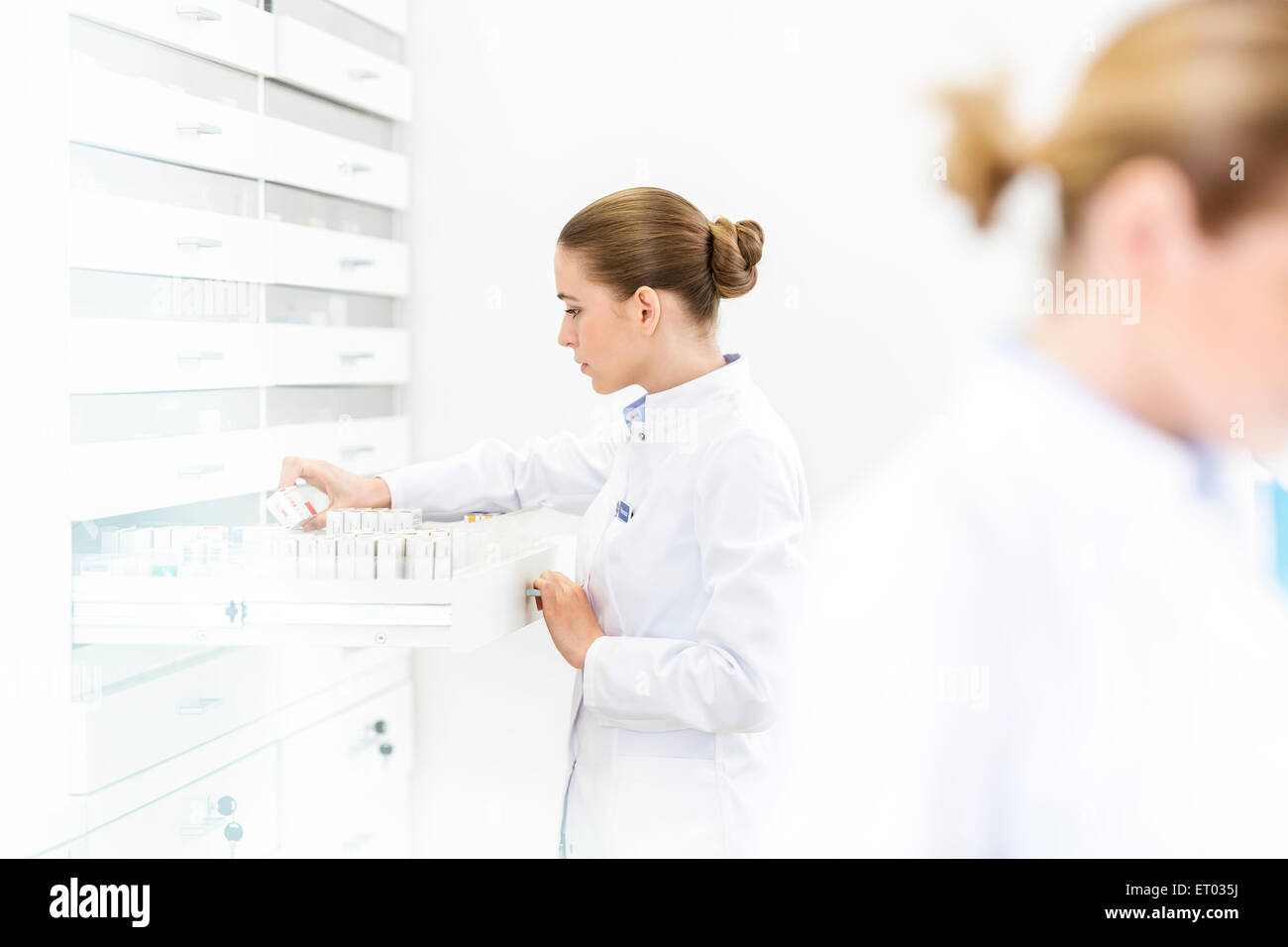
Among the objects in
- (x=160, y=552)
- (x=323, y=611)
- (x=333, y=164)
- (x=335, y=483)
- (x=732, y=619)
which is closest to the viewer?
(x=732, y=619)

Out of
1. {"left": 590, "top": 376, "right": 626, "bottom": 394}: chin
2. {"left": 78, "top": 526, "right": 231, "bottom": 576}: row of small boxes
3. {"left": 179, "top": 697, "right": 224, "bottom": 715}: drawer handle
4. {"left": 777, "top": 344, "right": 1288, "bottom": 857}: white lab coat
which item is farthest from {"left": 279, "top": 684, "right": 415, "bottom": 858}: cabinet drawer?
{"left": 777, "top": 344, "right": 1288, "bottom": 857}: white lab coat

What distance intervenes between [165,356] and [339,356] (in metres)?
0.46

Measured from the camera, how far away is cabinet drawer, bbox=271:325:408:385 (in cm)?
183

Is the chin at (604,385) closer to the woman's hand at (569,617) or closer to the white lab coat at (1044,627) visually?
the woman's hand at (569,617)

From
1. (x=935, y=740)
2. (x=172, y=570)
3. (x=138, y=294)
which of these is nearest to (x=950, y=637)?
(x=935, y=740)

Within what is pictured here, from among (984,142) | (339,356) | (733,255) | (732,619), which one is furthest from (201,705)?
(984,142)

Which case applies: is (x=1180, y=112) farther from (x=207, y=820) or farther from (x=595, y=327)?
(x=207, y=820)

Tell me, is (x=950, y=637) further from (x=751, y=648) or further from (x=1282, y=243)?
(x=751, y=648)

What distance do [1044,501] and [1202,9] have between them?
173mm

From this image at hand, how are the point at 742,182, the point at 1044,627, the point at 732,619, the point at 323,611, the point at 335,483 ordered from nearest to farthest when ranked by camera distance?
the point at 1044,627 → the point at 732,619 → the point at 323,611 → the point at 335,483 → the point at 742,182

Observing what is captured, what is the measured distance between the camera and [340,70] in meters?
1.93

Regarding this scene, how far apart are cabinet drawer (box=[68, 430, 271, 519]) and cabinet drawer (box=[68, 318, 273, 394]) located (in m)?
0.07

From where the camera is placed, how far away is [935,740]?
1.25ft
